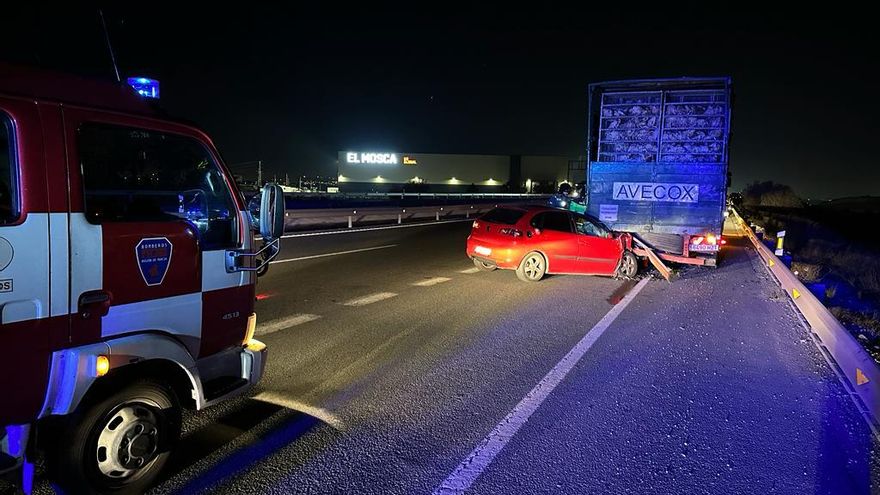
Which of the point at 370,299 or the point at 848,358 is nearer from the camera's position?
the point at 848,358

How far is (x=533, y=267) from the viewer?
11344mm

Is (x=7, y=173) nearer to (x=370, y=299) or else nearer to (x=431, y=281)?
(x=370, y=299)

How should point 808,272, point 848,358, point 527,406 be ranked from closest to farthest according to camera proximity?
point 527,406
point 848,358
point 808,272

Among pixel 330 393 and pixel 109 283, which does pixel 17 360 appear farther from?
pixel 330 393

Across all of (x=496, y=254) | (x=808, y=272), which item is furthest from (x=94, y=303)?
(x=808, y=272)

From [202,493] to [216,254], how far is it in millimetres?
1460

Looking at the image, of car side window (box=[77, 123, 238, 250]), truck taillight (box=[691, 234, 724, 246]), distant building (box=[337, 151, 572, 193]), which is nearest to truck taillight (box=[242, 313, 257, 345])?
car side window (box=[77, 123, 238, 250])

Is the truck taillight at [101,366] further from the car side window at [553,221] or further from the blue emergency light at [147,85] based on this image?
the car side window at [553,221]

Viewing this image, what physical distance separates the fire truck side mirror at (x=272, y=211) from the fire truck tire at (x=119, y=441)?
1.17 meters

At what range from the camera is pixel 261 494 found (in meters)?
3.49

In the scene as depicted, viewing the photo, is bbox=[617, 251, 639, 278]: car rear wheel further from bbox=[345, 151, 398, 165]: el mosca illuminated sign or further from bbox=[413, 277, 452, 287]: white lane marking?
bbox=[345, 151, 398, 165]: el mosca illuminated sign

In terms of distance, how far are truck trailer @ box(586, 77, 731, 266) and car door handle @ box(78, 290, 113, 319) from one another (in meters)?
11.2

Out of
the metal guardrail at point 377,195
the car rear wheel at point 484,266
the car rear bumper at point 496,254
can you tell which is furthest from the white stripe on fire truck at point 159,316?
the metal guardrail at point 377,195

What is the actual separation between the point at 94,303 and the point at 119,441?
0.82m
